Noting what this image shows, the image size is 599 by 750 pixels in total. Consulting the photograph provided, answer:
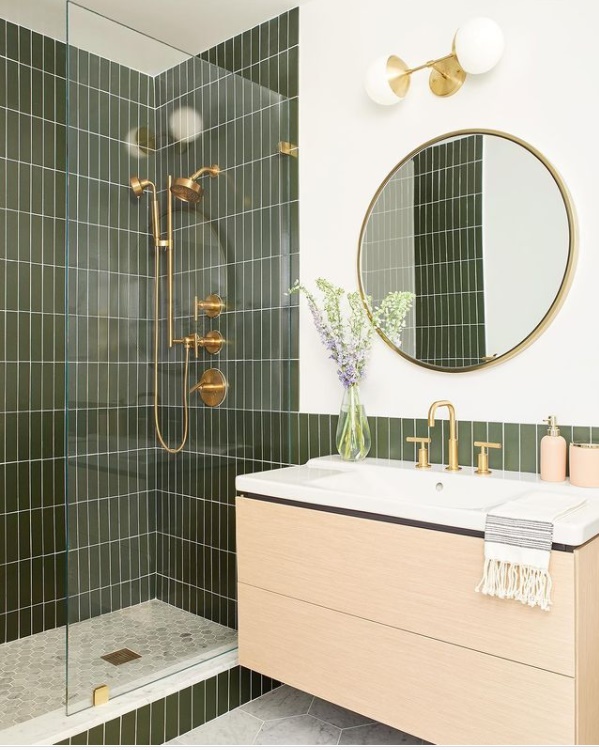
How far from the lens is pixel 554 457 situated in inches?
73.8

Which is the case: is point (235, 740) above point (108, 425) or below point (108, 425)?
below

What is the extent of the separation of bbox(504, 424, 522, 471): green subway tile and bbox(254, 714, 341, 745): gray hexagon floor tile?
103 cm

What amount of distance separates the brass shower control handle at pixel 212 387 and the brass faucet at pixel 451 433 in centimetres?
77

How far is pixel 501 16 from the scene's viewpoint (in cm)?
206

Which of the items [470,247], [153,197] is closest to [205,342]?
[153,197]

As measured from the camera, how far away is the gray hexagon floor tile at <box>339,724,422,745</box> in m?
2.06

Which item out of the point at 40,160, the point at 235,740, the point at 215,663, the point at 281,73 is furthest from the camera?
the point at 40,160

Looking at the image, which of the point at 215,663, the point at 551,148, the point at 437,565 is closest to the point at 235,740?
the point at 215,663

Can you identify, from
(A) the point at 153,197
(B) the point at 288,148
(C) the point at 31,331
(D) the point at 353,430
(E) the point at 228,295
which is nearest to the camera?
(A) the point at 153,197

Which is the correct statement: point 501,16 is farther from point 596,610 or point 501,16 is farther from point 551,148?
point 596,610

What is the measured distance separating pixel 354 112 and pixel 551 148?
2.63ft

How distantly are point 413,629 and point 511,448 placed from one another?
0.67 m

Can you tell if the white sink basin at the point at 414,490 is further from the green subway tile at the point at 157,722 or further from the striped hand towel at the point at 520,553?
the green subway tile at the point at 157,722

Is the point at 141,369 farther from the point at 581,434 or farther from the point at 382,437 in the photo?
the point at 581,434
